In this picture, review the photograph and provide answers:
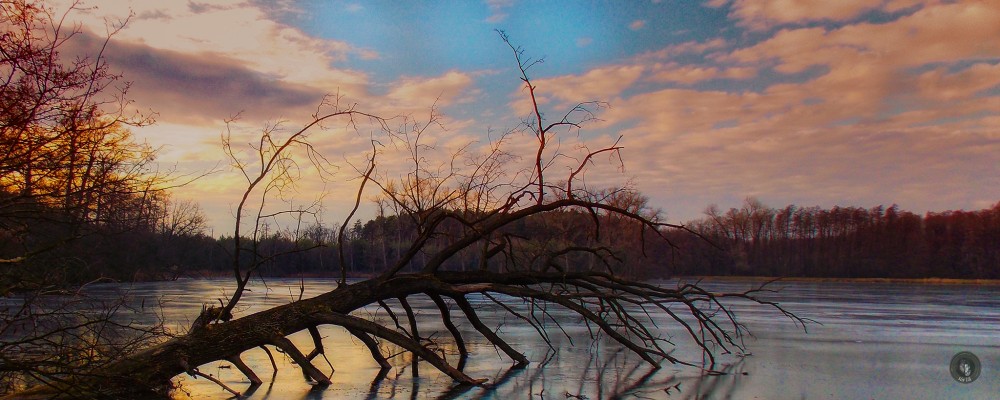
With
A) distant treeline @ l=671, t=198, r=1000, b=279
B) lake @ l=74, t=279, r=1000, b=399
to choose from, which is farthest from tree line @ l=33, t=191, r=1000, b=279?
lake @ l=74, t=279, r=1000, b=399

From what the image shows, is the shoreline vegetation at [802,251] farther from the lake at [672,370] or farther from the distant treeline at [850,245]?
the lake at [672,370]

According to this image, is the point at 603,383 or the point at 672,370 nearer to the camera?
the point at 603,383

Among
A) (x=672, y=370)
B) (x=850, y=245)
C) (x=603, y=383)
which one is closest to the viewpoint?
(x=603, y=383)

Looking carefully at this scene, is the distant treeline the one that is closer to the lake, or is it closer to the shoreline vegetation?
the shoreline vegetation

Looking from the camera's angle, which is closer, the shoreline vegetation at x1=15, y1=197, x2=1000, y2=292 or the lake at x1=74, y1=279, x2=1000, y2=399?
the lake at x1=74, y1=279, x2=1000, y2=399

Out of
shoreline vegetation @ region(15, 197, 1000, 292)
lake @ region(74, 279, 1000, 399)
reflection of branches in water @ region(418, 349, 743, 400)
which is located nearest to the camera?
reflection of branches in water @ region(418, 349, 743, 400)

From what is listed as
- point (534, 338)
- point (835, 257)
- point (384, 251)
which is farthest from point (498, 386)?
point (835, 257)

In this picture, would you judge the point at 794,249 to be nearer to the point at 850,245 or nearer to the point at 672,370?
the point at 850,245

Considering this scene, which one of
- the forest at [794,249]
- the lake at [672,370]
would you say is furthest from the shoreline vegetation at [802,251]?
the lake at [672,370]

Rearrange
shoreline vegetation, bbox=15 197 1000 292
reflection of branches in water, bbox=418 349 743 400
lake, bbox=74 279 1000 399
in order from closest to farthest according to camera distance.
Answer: reflection of branches in water, bbox=418 349 743 400 < lake, bbox=74 279 1000 399 < shoreline vegetation, bbox=15 197 1000 292

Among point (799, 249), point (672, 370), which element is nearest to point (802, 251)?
point (799, 249)

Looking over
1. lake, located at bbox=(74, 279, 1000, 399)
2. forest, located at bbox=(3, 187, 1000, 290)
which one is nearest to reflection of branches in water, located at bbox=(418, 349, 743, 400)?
lake, located at bbox=(74, 279, 1000, 399)

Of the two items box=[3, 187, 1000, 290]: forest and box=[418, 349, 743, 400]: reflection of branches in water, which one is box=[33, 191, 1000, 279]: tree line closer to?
box=[3, 187, 1000, 290]: forest

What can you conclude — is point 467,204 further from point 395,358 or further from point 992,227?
point 992,227
